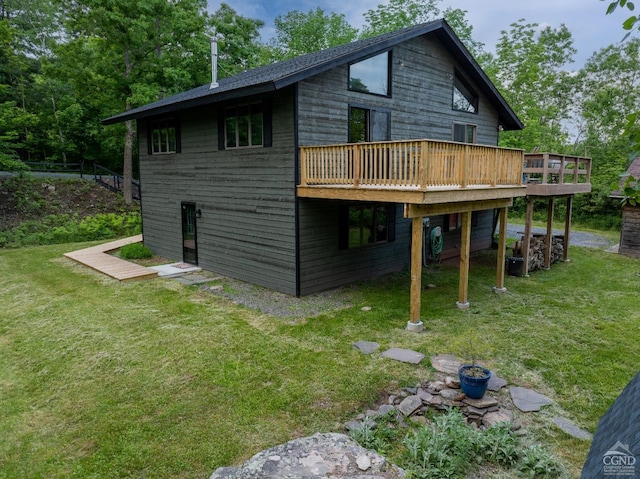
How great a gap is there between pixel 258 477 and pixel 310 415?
4.60 feet

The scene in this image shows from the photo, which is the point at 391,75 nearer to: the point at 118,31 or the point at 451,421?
the point at 451,421

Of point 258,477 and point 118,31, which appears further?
point 118,31

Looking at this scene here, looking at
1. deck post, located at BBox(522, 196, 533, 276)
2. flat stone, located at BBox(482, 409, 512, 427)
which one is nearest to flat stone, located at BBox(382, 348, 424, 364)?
flat stone, located at BBox(482, 409, 512, 427)

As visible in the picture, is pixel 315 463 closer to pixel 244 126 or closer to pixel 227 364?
pixel 227 364

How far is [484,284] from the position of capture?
10.3 m

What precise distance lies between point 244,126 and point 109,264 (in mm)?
5738

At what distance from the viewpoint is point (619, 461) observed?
1222 mm

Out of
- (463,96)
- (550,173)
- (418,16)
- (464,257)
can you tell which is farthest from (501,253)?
(418,16)

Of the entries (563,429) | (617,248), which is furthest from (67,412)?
(617,248)

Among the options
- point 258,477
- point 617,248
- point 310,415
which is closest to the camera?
point 258,477

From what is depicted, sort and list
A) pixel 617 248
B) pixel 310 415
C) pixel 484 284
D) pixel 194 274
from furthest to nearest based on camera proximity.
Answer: pixel 617 248, pixel 194 274, pixel 484 284, pixel 310 415

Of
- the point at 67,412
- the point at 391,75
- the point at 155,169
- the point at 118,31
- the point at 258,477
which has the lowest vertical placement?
Answer: the point at 67,412

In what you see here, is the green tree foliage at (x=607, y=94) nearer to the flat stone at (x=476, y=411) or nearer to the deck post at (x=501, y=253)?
the deck post at (x=501, y=253)

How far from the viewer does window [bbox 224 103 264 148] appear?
9438mm
